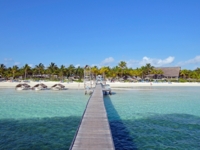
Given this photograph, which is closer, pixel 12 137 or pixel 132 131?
pixel 12 137

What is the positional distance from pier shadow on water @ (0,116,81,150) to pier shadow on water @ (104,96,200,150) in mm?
2293

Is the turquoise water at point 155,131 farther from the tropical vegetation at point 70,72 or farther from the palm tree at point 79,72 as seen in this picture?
the palm tree at point 79,72

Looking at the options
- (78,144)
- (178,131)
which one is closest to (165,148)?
(178,131)

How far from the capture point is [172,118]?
12781 mm

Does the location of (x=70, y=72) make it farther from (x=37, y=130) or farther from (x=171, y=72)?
(x=37, y=130)

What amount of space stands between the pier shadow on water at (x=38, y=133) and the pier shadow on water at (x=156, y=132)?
229cm

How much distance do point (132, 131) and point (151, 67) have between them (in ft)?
205

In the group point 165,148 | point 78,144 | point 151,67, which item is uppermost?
point 151,67

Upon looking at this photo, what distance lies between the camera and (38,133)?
30.3 feet

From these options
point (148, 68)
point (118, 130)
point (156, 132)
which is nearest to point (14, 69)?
point (148, 68)

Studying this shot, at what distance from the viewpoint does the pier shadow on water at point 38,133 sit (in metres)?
7.72

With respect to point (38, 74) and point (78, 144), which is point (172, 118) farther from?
point (38, 74)

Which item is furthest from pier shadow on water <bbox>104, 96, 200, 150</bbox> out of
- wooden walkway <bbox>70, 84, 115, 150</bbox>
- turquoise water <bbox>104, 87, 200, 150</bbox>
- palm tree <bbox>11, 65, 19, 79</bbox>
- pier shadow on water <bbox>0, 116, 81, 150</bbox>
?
palm tree <bbox>11, 65, 19, 79</bbox>

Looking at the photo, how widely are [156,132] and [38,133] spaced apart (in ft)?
19.0
